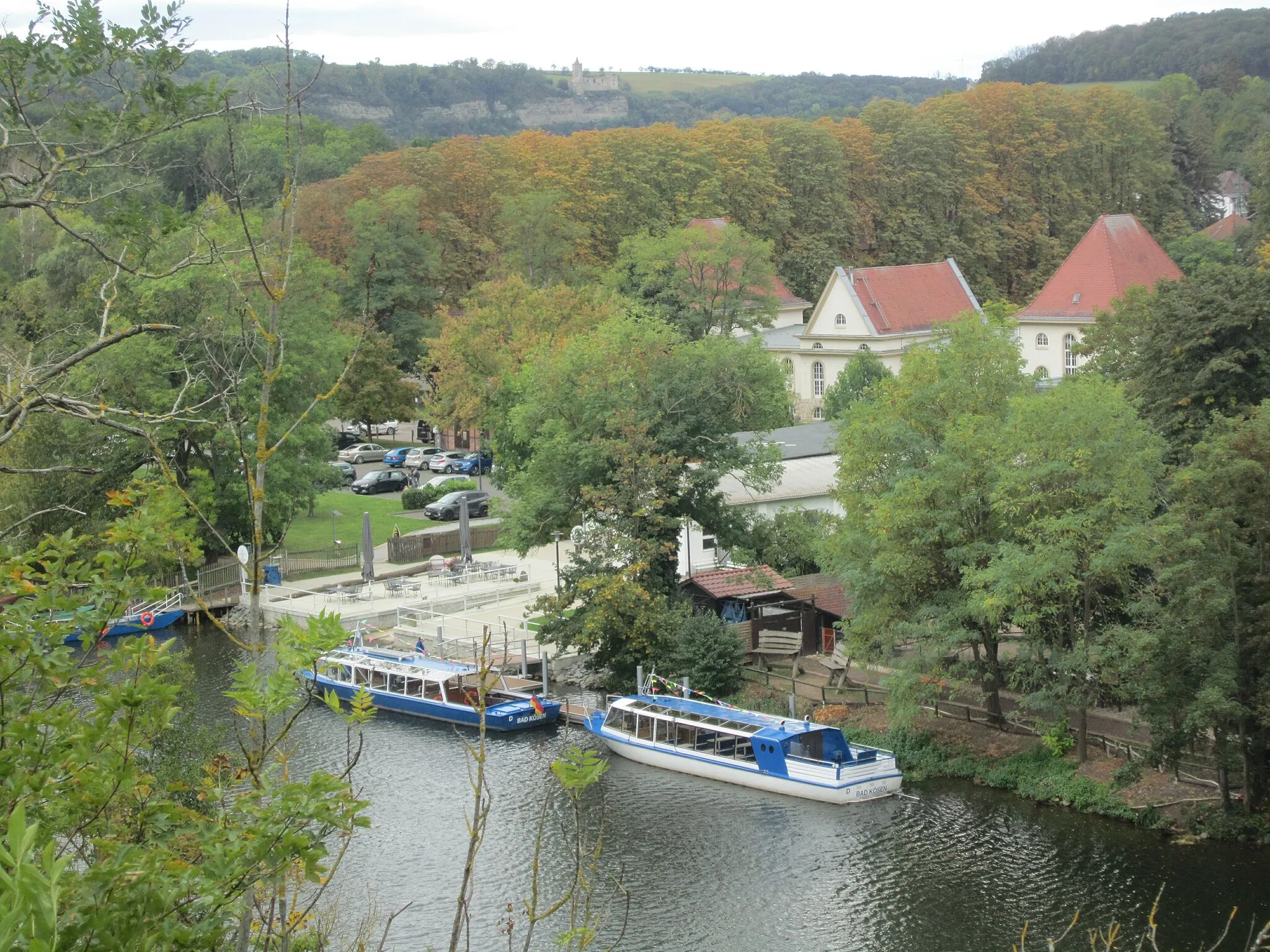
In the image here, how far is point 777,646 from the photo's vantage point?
29906 millimetres

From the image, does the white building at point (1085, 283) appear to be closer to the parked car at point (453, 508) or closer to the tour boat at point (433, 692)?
the parked car at point (453, 508)

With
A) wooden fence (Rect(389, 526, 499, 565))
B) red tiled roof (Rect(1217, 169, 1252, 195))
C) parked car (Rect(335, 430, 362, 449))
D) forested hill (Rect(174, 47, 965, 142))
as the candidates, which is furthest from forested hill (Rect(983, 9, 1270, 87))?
wooden fence (Rect(389, 526, 499, 565))

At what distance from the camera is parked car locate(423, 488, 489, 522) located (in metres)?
47.2

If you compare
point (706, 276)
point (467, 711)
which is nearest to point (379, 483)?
point (706, 276)

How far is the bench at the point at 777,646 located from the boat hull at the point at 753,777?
4.07 meters

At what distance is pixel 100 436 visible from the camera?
3791cm

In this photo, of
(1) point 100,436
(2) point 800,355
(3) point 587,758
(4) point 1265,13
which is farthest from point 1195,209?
(3) point 587,758

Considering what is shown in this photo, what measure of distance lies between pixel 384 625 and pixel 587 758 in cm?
2919

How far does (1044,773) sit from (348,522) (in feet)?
94.7

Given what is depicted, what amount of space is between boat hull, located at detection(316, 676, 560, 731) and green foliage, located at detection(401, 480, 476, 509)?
18.0 metres

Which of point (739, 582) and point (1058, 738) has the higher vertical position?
point (739, 582)

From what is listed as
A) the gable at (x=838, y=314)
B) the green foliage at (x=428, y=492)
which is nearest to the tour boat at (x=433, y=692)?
the green foliage at (x=428, y=492)

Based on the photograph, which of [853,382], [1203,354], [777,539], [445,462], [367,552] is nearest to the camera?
[1203,354]

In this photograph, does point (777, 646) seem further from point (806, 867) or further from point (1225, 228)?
point (1225, 228)
